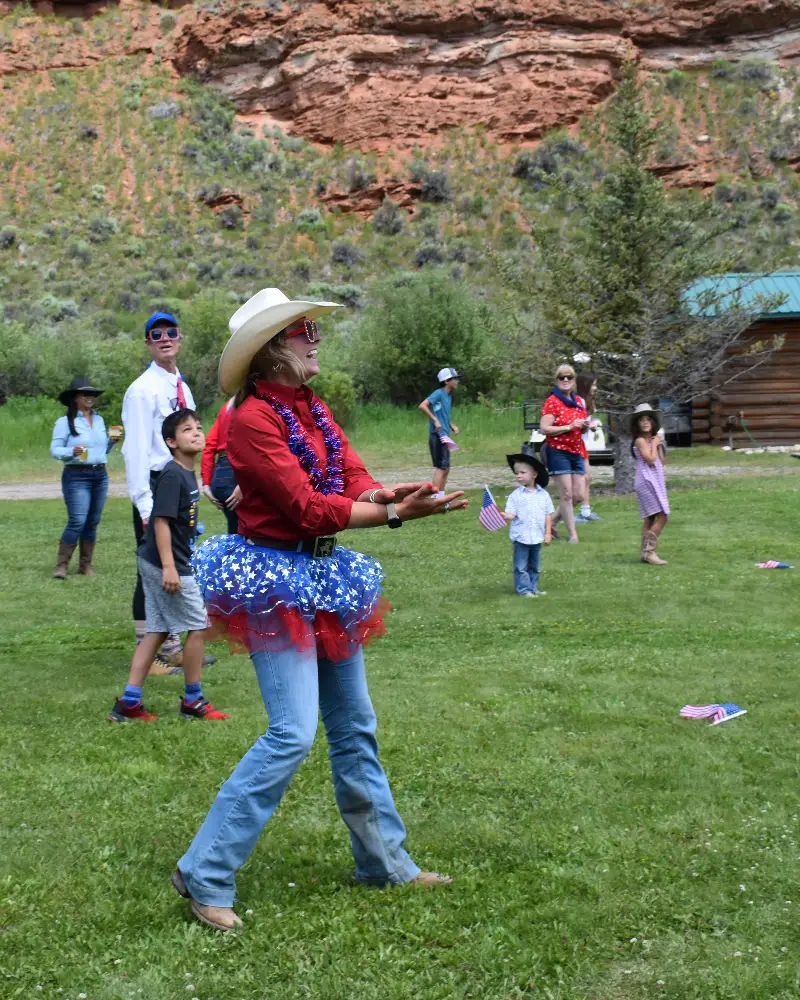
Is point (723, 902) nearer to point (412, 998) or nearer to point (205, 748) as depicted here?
point (412, 998)

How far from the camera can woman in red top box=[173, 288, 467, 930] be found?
3.88 metres

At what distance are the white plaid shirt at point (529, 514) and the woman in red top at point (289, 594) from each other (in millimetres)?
5968

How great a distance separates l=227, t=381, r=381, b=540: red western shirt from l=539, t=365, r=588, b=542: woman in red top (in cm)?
907

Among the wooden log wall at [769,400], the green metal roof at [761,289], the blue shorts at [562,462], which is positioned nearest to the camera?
the blue shorts at [562,462]

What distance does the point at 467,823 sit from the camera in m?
4.88

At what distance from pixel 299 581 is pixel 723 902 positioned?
5.93ft

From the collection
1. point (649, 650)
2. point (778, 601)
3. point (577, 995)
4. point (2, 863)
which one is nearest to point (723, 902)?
point (577, 995)

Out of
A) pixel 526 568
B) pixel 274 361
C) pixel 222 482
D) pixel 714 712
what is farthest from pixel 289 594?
pixel 526 568

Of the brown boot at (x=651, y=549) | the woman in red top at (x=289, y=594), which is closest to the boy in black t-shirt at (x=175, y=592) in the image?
the woman in red top at (x=289, y=594)

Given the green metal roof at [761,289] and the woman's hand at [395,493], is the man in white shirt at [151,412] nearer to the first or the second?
the woman's hand at [395,493]

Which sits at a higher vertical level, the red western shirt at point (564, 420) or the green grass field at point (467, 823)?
the red western shirt at point (564, 420)

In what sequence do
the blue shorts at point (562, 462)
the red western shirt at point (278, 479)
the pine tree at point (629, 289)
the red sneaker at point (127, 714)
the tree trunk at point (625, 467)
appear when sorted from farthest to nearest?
the tree trunk at point (625, 467)
the pine tree at point (629, 289)
the blue shorts at point (562, 462)
the red sneaker at point (127, 714)
the red western shirt at point (278, 479)

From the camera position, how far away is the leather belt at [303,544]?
403 centimetres

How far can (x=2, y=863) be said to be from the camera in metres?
4.54
